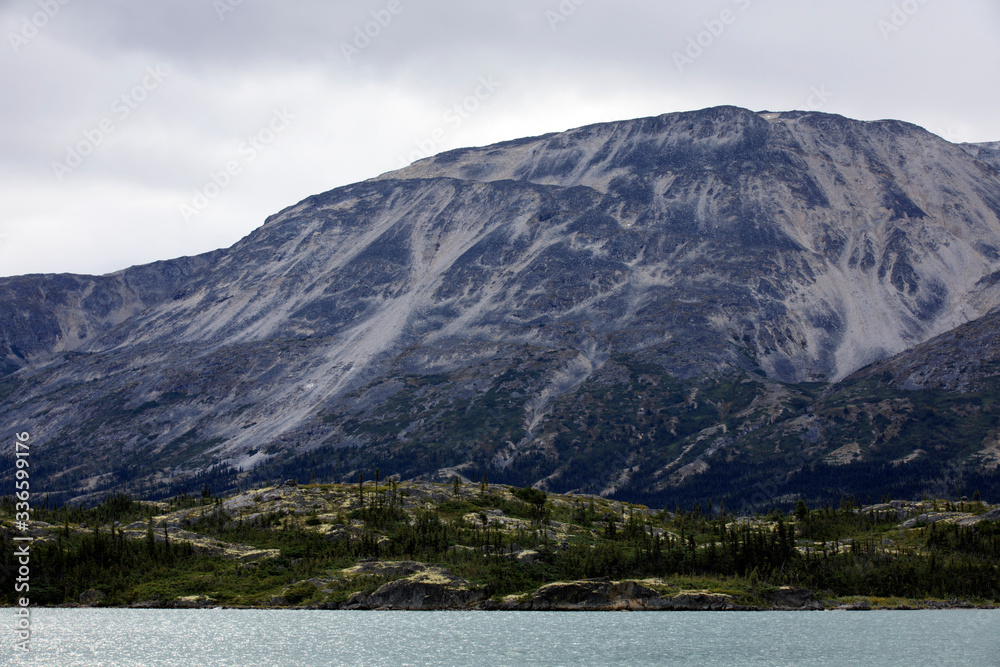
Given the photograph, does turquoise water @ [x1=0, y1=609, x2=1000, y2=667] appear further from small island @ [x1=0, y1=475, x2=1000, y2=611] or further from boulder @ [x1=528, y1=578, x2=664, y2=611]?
small island @ [x1=0, y1=475, x2=1000, y2=611]

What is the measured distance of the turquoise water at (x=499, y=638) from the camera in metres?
118

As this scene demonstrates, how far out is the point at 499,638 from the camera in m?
135

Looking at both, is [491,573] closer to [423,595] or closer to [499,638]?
[423,595]

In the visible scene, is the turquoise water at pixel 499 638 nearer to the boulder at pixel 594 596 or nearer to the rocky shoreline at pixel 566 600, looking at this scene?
the rocky shoreline at pixel 566 600

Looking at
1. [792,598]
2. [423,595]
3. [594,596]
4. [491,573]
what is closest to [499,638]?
[423,595]

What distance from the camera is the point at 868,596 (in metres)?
180

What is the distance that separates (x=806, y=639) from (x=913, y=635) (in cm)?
1597

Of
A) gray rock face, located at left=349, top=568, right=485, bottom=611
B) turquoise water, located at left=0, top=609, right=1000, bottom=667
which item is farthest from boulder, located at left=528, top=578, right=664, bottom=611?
gray rock face, located at left=349, top=568, right=485, bottom=611

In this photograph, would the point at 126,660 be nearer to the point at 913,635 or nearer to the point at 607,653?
the point at 607,653

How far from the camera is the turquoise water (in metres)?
118

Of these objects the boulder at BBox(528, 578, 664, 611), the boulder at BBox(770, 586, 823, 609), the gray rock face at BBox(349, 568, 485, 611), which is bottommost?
the boulder at BBox(770, 586, 823, 609)

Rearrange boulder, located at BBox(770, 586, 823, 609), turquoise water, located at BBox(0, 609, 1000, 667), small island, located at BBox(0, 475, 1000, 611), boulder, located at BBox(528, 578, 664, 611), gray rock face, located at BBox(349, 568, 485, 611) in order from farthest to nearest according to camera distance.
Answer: boulder, located at BBox(770, 586, 823, 609), boulder, located at BBox(528, 578, 664, 611), small island, located at BBox(0, 475, 1000, 611), gray rock face, located at BBox(349, 568, 485, 611), turquoise water, located at BBox(0, 609, 1000, 667)

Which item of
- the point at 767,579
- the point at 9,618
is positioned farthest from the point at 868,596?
the point at 9,618

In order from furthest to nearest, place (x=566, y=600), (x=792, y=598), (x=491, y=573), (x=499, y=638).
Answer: (x=491, y=573) → (x=792, y=598) → (x=566, y=600) → (x=499, y=638)
